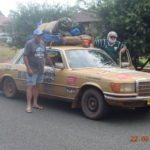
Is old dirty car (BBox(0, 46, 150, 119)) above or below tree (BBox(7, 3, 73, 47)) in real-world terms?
below

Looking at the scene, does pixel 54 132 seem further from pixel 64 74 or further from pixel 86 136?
pixel 64 74

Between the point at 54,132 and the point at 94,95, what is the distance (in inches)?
55.4

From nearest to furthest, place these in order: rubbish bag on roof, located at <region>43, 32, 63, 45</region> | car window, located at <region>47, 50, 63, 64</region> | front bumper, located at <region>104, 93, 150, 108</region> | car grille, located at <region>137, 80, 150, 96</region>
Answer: front bumper, located at <region>104, 93, 150, 108</region> → car grille, located at <region>137, 80, 150, 96</region> → car window, located at <region>47, 50, 63, 64</region> → rubbish bag on roof, located at <region>43, 32, 63, 45</region>

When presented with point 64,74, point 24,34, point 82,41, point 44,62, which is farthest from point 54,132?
point 24,34

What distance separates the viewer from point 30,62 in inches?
361

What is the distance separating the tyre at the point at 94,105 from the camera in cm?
802

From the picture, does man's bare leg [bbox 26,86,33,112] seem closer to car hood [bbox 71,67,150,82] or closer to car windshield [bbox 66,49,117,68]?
car windshield [bbox 66,49,117,68]

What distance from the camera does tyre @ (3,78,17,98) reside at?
409 inches

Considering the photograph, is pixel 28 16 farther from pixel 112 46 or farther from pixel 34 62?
pixel 34 62

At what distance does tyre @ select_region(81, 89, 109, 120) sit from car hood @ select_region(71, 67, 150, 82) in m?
0.33

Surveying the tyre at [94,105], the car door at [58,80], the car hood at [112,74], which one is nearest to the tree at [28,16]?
the car door at [58,80]

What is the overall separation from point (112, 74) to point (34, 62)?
191 cm

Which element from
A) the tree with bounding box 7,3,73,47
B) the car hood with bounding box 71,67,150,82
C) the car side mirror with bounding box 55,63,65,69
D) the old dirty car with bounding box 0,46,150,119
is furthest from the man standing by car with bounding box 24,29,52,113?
the tree with bounding box 7,3,73,47

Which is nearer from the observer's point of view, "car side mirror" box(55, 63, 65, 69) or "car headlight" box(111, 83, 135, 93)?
"car headlight" box(111, 83, 135, 93)
